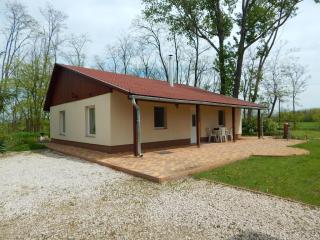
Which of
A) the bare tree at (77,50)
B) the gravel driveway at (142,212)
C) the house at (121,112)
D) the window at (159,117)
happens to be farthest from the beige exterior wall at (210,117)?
A: the bare tree at (77,50)

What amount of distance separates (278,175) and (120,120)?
6652 mm

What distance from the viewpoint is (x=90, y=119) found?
42.5ft

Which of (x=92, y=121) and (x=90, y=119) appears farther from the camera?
(x=90, y=119)

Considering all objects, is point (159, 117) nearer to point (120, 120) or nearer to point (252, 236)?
point (120, 120)

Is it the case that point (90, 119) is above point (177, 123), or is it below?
above

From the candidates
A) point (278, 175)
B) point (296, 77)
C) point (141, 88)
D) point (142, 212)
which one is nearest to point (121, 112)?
point (141, 88)

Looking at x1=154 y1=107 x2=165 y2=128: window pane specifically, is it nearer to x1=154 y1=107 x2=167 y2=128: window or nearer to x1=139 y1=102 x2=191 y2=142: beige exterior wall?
x1=154 y1=107 x2=167 y2=128: window

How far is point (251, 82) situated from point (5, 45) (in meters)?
25.8

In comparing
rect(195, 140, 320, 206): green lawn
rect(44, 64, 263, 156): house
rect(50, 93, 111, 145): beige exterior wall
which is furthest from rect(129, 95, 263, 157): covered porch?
rect(195, 140, 320, 206): green lawn

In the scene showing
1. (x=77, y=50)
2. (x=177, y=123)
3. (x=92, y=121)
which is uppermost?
(x=77, y=50)

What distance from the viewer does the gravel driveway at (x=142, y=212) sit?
3.98 m

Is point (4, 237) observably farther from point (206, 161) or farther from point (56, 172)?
point (206, 161)

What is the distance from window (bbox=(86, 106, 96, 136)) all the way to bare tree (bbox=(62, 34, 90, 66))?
67.0 feet

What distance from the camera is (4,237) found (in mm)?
3984
